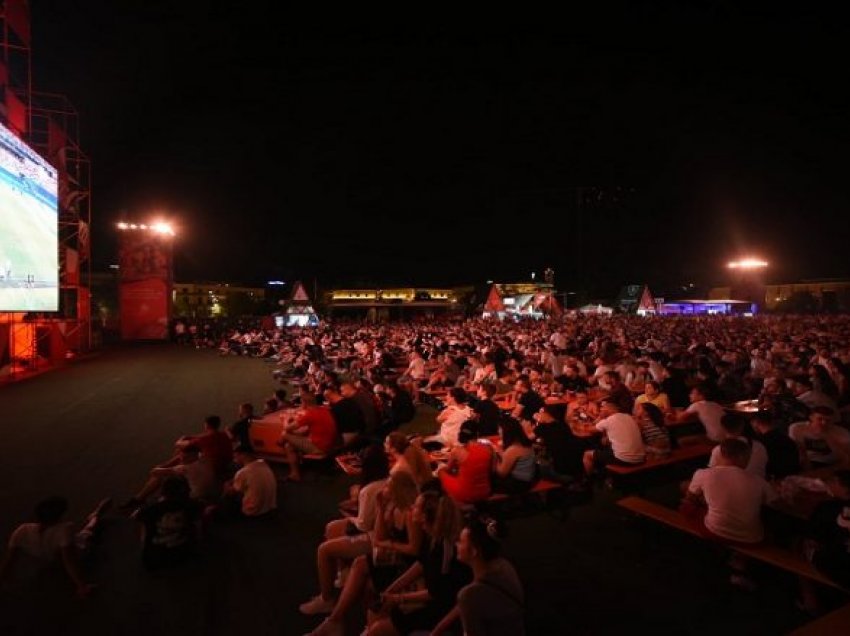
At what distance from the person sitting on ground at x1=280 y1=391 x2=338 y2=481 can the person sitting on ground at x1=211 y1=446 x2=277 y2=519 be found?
1.25 meters

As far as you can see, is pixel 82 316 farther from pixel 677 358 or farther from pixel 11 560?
pixel 677 358

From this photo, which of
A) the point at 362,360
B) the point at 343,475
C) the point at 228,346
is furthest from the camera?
the point at 228,346

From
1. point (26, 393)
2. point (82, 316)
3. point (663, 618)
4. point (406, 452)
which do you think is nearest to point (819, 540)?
point (663, 618)

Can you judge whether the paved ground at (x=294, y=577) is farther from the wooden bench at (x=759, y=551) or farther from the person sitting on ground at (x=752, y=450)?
the person sitting on ground at (x=752, y=450)

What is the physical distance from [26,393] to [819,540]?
16.1 metres

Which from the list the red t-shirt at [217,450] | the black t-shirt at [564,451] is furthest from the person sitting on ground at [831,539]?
the red t-shirt at [217,450]

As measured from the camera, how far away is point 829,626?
2637 mm

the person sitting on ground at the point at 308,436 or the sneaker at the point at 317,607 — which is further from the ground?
the person sitting on ground at the point at 308,436

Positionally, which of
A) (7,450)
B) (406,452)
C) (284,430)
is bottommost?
(7,450)

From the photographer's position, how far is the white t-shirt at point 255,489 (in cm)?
526

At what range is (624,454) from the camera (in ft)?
18.6

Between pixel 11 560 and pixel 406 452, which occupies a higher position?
pixel 406 452

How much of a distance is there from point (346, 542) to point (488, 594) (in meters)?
1.59

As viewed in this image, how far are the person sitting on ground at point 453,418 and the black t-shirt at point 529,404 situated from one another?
0.86 m
